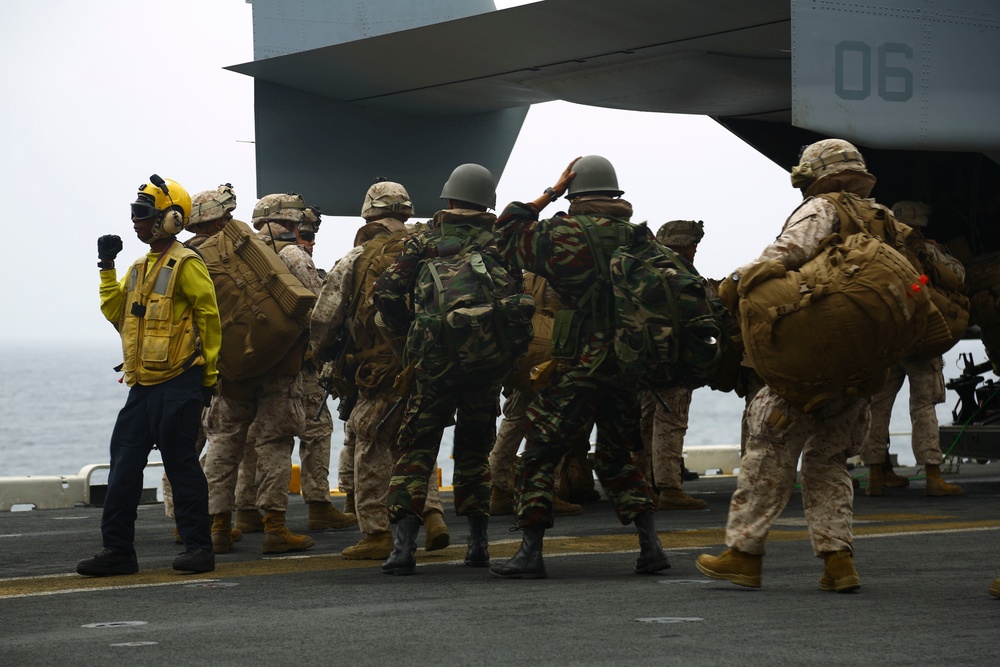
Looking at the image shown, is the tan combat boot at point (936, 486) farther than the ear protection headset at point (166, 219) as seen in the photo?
Yes

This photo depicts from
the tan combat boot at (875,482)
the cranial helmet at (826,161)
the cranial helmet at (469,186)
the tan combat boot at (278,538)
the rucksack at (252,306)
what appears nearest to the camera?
the cranial helmet at (826,161)

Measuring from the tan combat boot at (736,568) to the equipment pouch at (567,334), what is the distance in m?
1.19

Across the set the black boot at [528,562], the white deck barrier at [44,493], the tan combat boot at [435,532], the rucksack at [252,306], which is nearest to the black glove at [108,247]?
the rucksack at [252,306]

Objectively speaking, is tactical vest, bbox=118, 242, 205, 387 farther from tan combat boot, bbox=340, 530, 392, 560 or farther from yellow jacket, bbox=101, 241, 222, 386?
tan combat boot, bbox=340, 530, 392, 560

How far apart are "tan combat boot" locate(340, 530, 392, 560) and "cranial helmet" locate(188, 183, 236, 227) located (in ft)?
7.38

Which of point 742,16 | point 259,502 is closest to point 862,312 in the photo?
point 259,502

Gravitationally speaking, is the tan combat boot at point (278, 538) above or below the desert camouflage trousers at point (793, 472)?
below

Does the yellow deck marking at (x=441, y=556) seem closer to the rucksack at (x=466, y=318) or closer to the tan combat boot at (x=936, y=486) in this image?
the rucksack at (x=466, y=318)

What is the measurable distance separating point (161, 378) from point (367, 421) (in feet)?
3.58

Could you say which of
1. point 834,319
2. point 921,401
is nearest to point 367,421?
point 834,319

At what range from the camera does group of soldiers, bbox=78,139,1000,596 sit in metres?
5.49

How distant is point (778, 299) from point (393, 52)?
7001 millimetres

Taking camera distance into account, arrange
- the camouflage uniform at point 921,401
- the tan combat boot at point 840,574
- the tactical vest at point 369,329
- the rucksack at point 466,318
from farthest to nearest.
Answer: the camouflage uniform at point 921,401, the tactical vest at point 369,329, the rucksack at point 466,318, the tan combat boot at point 840,574

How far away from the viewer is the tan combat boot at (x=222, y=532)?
7.66m
